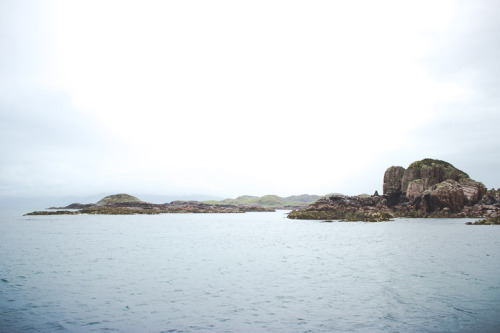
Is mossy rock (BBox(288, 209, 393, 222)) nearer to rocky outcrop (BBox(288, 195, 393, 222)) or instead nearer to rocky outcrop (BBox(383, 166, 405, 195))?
rocky outcrop (BBox(288, 195, 393, 222))

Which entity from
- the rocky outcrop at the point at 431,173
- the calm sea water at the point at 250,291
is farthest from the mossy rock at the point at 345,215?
the calm sea water at the point at 250,291

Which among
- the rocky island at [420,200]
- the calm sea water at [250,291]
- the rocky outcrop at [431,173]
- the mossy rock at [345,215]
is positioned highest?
the rocky outcrop at [431,173]

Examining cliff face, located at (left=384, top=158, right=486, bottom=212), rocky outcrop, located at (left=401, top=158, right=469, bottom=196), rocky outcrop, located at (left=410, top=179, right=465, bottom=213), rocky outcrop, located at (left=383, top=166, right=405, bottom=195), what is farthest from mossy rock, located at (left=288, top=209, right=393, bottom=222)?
rocky outcrop, located at (left=383, top=166, right=405, bottom=195)

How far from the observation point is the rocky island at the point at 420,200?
101 meters

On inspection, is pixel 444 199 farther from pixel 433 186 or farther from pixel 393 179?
pixel 393 179

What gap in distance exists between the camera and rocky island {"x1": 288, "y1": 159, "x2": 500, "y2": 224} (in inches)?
3984

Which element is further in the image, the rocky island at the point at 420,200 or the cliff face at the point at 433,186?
the cliff face at the point at 433,186

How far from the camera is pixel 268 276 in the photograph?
76.1 ft

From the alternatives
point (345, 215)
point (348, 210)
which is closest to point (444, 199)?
point (348, 210)

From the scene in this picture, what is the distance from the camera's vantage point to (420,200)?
113250 mm

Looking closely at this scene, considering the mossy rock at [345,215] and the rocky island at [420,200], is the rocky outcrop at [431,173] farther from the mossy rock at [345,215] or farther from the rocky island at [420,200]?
the mossy rock at [345,215]

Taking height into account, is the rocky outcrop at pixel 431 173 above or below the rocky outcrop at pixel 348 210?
above

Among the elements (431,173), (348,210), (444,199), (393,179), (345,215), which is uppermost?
(431,173)

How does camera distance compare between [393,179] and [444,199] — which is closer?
[444,199]
